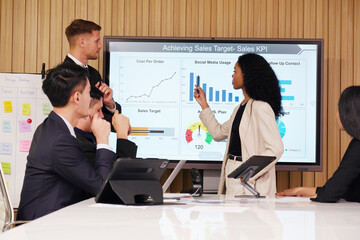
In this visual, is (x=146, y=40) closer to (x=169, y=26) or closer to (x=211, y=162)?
(x=169, y=26)

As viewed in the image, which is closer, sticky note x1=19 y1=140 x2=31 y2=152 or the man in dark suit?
the man in dark suit

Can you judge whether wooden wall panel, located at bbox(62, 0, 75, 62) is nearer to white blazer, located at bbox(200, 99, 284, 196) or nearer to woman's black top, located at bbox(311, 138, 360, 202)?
white blazer, located at bbox(200, 99, 284, 196)

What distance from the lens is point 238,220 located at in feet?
6.21

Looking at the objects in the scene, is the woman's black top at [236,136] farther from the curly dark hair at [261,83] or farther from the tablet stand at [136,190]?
the tablet stand at [136,190]

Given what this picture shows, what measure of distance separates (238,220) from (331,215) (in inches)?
Answer: 18.7

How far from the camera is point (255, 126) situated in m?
3.88

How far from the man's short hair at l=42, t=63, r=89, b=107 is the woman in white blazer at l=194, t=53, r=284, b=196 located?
58.2 inches

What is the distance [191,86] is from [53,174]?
2407 millimetres

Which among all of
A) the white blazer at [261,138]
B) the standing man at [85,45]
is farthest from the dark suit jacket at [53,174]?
the standing man at [85,45]

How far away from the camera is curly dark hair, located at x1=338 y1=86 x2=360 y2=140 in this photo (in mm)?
2797

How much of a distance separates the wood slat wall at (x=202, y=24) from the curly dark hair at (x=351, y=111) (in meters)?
2.30

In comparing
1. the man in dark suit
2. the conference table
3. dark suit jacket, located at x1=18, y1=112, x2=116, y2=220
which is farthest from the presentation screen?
the conference table

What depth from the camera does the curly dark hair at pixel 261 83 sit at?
399 centimetres

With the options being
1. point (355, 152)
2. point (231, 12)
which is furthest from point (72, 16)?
Answer: point (355, 152)
